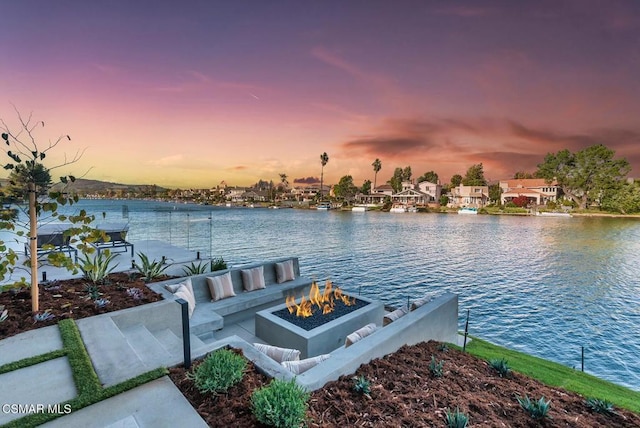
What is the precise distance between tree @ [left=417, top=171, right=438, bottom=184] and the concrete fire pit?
335 ft

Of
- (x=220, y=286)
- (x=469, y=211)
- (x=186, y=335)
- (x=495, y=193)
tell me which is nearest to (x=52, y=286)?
(x=220, y=286)

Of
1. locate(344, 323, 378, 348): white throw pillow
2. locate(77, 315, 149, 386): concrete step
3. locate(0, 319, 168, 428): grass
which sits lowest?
locate(344, 323, 378, 348): white throw pillow

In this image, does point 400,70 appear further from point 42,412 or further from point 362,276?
point 42,412

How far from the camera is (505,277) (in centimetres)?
1480

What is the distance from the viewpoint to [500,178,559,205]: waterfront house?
6869 centimetres

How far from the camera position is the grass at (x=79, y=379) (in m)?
2.21

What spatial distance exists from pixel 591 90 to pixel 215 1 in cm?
2786

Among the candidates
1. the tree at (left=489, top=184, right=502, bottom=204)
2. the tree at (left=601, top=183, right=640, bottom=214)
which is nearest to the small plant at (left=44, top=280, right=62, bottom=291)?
the tree at (left=601, top=183, right=640, bottom=214)

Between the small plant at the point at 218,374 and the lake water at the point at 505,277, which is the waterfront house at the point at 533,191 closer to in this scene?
the lake water at the point at 505,277

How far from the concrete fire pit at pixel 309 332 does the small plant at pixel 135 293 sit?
7.59 ft

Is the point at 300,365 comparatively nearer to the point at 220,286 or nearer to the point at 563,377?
the point at 220,286

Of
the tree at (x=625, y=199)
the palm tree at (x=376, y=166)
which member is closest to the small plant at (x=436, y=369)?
the tree at (x=625, y=199)

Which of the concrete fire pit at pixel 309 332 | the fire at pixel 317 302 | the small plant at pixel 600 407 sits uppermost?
the small plant at pixel 600 407

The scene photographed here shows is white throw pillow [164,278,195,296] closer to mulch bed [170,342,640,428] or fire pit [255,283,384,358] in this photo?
fire pit [255,283,384,358]
